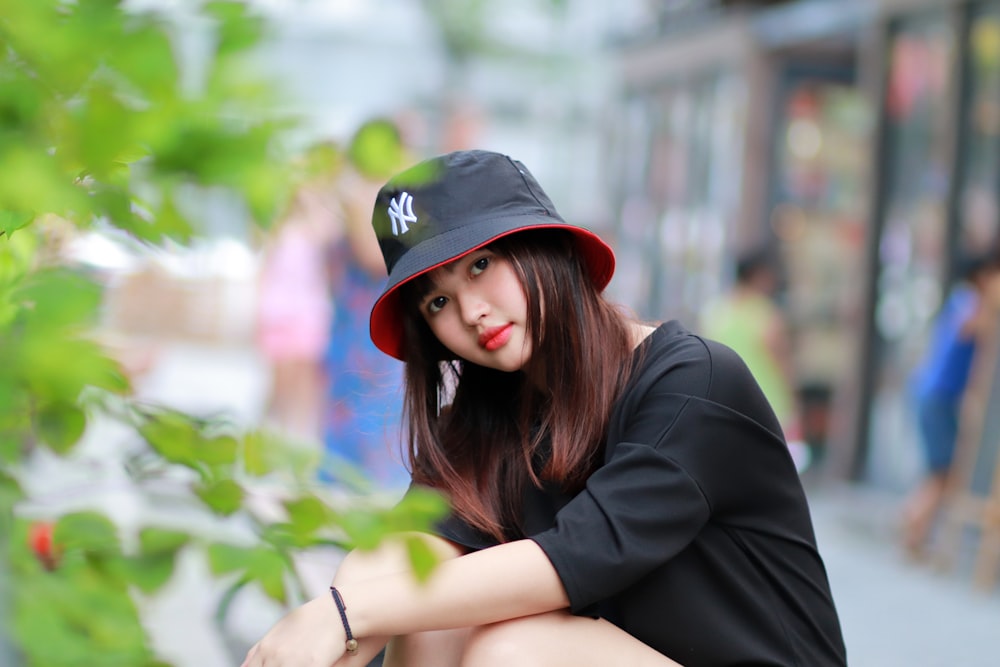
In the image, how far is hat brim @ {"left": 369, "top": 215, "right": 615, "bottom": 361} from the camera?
1821 millimetres

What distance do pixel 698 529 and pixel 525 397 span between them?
406 millimetres

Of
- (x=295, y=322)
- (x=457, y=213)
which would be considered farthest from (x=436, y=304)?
(x=295, y=322)

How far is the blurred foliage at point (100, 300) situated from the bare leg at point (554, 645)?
0.86m

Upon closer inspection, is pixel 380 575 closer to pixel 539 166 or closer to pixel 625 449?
pixel 625 449

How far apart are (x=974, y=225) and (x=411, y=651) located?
533 cm

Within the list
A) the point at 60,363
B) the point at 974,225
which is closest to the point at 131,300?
the point at 974,225

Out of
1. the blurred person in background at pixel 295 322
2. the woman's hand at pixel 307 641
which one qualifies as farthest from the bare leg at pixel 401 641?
the blurred person in background at pixel 295 322

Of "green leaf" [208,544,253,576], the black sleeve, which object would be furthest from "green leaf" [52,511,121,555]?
the black sleeve

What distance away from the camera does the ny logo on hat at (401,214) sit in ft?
5.98

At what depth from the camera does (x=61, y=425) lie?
2.92 feet

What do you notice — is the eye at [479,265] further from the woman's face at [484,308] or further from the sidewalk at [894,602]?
the sidewalk at [894,602]

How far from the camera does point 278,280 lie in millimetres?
6582

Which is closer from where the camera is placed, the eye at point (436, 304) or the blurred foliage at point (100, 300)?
the blurred foliage at point (100, 300)

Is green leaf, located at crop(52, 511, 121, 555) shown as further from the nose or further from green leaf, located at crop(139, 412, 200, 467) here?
the nose
